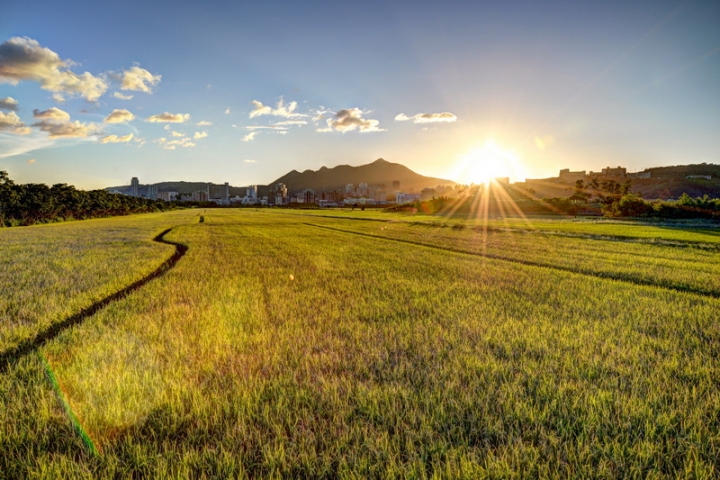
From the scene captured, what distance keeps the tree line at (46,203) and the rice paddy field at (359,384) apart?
232 ft

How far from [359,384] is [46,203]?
3405 inches

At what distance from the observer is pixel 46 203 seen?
65562mm

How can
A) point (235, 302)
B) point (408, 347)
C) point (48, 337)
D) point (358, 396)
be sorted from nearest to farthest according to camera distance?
point (358, 396)
point (408, 347)
point (48, 337)
point (235, 302)

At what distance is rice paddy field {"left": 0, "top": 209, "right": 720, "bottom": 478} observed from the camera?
9.99 ft

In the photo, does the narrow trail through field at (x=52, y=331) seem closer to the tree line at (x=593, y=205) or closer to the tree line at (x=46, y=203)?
the tree line at (x=46, y=203)

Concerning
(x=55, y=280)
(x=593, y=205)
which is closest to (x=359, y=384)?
(x=55, y=280)

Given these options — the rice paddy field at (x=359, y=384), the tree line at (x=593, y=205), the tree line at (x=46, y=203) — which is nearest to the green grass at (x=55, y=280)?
the rice paddy field at (x=359, y=384)

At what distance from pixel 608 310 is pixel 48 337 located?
12.0 metres

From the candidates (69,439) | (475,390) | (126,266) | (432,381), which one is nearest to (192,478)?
(69,439)

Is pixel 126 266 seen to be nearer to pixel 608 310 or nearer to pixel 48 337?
pixel 48 337

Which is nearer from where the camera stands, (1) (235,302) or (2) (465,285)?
(1) (235,302)

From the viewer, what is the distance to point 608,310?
826 cm

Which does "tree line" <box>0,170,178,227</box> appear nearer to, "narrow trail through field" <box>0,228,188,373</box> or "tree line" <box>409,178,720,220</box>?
"narrow trail through field" <box>0,228,188,373</box>

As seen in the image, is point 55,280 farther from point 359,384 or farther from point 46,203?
point 46,203
